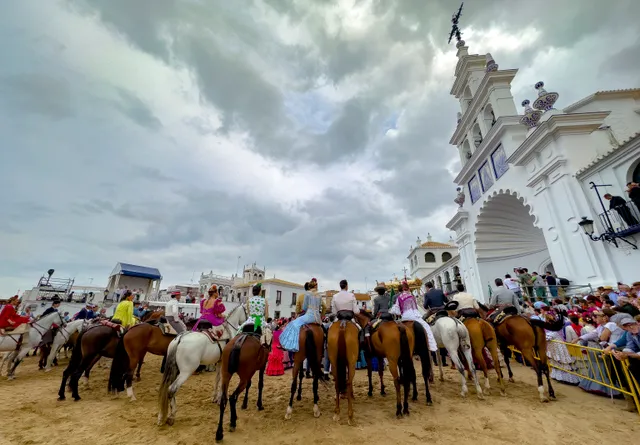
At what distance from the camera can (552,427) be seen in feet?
12.5

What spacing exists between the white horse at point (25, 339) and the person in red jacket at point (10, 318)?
0.67 ft

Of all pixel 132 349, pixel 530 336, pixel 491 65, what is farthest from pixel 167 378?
pixel 491 65

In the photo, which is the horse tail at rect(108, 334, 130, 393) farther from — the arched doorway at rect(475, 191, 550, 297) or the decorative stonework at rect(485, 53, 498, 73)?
the decorative stonework at rect(485, 53, 498, 73)

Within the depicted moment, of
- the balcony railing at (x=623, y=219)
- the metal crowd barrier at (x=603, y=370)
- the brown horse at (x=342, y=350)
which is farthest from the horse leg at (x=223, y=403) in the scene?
the balcony railing at (x=623, y=219)

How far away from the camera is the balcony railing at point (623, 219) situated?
7672 millimetres

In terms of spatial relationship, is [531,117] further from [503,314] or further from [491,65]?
[503,314]

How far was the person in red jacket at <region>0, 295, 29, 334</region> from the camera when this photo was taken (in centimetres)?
675

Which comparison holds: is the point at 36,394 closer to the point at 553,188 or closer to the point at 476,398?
the point at 476,398

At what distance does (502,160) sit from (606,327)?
12041mm

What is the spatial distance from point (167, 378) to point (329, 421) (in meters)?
2.69

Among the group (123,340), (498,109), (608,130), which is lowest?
(123,340)

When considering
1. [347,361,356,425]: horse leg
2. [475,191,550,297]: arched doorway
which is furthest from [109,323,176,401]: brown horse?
[475,191,550,297]: arched doorway

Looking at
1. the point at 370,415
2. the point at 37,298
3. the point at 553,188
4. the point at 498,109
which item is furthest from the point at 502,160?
the point at 37,298

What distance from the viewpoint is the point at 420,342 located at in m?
5.09
